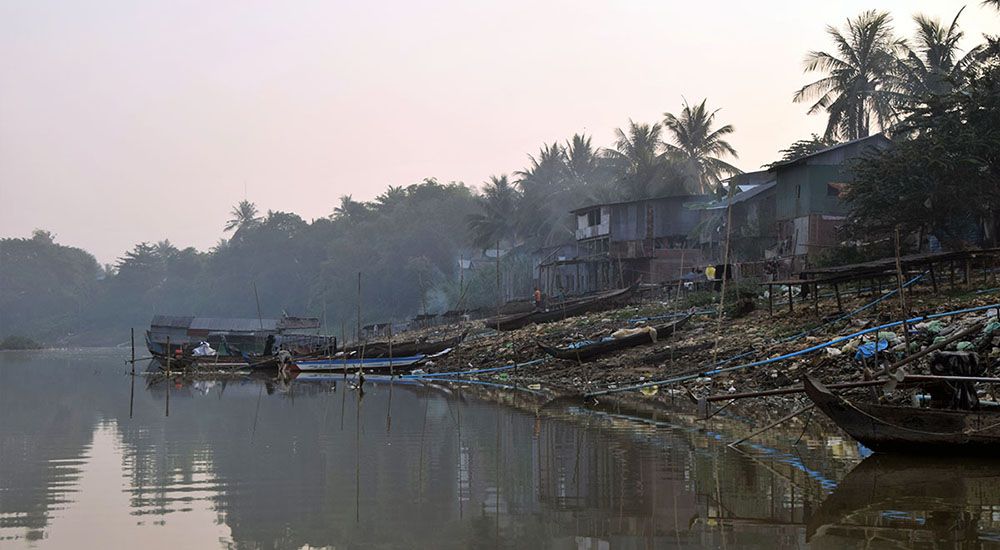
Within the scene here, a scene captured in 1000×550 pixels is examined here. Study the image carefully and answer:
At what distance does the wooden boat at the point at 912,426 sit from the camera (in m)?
11.7

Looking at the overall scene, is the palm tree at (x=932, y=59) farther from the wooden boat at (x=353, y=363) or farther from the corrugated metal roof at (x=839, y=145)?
the wooden boat at (x=353, y=363)

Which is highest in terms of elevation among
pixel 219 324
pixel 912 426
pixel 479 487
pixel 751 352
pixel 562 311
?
pixel 562 311

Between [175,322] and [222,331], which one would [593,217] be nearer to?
[222,331]

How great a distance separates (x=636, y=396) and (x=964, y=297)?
6.94 m

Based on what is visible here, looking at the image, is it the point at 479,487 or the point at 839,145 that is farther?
the point at 839,145

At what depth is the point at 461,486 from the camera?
39.6 ft

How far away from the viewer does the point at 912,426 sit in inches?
475

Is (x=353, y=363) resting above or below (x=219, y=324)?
below

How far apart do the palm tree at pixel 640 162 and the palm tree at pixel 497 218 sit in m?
6.29

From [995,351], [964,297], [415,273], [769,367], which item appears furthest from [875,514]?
[415,273]

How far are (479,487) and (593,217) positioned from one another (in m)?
37.0

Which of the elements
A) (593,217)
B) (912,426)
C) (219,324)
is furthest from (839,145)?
(219,324)

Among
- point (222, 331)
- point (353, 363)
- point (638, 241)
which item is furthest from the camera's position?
point (222, 331)

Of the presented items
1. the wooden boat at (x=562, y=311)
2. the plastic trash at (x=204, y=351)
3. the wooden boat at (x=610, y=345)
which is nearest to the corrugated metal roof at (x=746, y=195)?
the wooden boat at (x=562, y=311)
